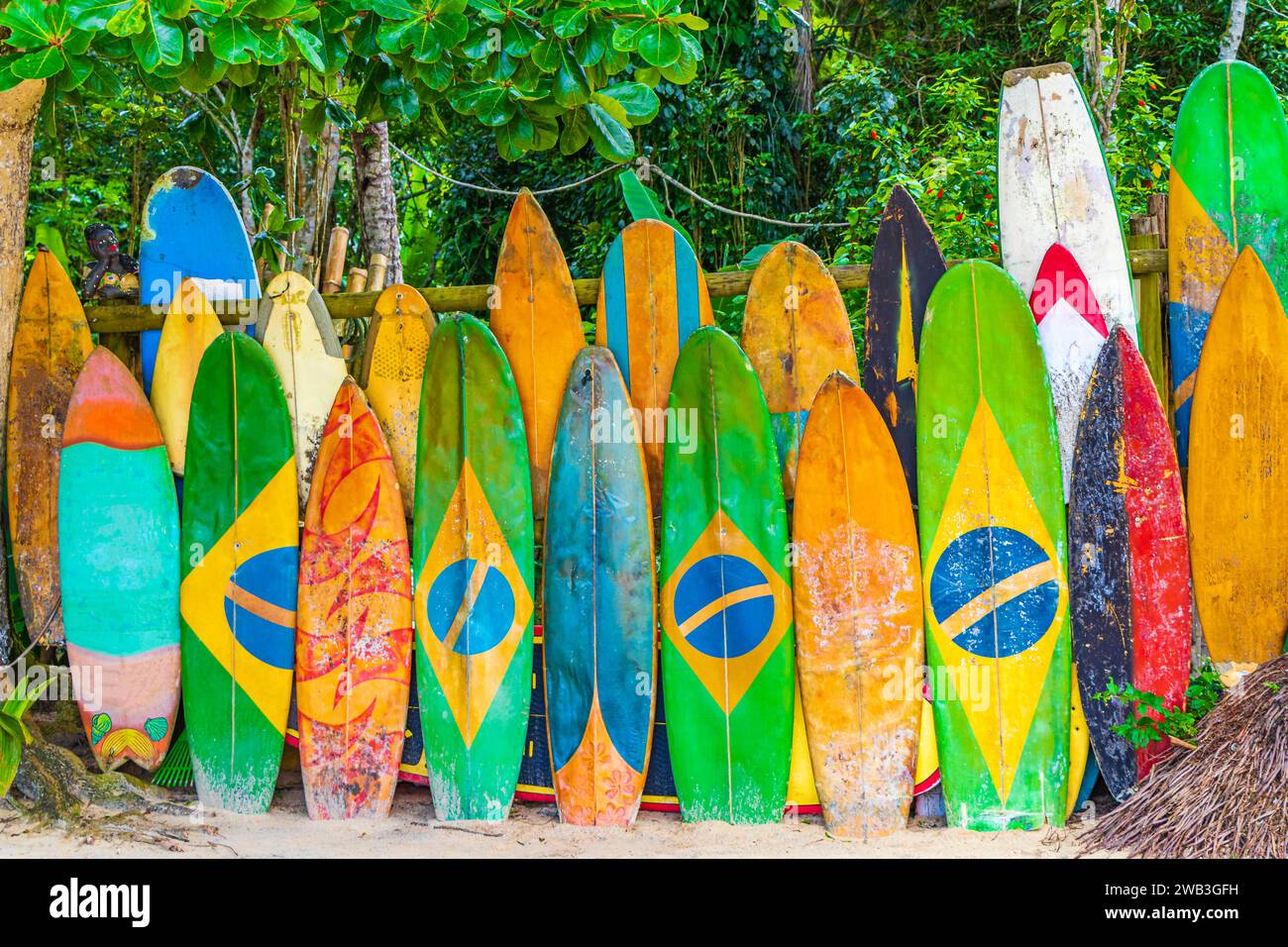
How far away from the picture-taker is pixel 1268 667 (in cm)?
252

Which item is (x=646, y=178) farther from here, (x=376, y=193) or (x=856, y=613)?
(x=856, y=613)

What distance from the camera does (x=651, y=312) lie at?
289 cm

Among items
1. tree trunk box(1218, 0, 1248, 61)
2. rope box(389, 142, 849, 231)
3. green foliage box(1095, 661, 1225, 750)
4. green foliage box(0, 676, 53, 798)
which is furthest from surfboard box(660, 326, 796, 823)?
tree trunk box(1218, 0, 1248, 61)

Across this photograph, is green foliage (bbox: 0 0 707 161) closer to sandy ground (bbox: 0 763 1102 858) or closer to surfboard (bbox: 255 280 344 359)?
surfboard (bbox: 255 280 344 359)

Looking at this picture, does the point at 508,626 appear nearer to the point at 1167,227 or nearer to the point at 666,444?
the point at 666,444

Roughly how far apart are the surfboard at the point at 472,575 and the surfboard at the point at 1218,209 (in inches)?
65.2

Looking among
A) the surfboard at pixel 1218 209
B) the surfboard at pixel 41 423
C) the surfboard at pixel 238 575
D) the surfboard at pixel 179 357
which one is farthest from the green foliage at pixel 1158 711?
the surfboard at pixel 41 423

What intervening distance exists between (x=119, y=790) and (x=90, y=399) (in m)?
1.01

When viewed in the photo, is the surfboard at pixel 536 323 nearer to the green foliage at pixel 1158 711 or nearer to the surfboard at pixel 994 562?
the surfboard at pixel 994 562

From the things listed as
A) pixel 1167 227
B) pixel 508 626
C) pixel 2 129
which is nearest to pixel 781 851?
pixel 508 626

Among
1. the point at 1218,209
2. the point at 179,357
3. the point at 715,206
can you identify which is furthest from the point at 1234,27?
the point at 179,357

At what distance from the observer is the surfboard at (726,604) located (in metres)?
2.66

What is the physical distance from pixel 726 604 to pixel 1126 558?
93 cm

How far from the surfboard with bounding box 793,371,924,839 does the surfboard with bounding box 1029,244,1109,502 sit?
43cm
